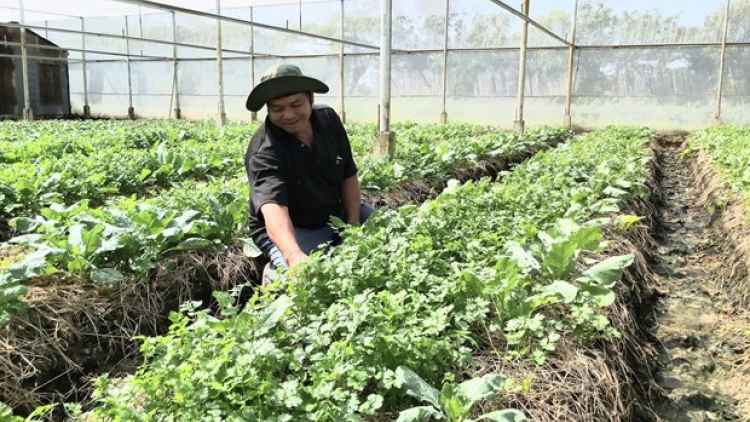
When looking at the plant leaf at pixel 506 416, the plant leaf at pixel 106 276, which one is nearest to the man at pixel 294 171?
the plant leaf at pixel 106 276

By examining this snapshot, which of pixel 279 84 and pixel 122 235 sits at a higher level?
pixel 279 84

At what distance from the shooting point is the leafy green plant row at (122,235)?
3.36 m

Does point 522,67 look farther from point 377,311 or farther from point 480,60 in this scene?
point 377,311

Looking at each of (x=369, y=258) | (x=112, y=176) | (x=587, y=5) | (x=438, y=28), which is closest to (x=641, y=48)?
(x=587, y=5)

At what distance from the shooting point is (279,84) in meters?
3.32

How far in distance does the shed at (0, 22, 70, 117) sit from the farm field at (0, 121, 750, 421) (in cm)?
2235

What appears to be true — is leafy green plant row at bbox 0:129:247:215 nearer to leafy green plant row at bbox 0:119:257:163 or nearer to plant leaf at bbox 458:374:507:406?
leafy green plant row at bbox 0:119:257:163

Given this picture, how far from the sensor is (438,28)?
21172mm

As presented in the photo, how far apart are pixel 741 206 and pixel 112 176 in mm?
6123

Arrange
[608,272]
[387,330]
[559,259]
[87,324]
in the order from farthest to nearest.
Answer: [87,324] < [559,259] < [608,272] < [387,330]

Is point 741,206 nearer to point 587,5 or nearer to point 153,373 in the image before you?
point 153,373

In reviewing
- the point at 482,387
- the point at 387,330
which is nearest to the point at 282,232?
the point at 387,330

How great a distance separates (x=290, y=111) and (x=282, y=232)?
74 cm

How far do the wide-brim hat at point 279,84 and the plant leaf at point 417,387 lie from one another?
6.08 ft
